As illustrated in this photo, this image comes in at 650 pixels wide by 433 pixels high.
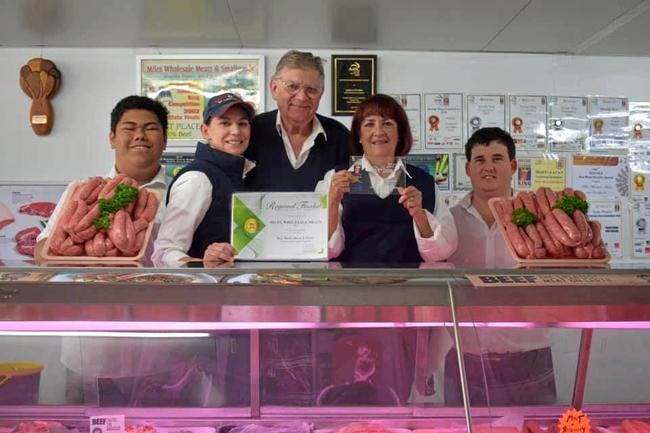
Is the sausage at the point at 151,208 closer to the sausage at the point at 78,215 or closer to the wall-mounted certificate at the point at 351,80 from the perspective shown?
the sausage at the point at 78,215

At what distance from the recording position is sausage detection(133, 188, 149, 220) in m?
1.76

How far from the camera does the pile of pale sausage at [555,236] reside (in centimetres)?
173

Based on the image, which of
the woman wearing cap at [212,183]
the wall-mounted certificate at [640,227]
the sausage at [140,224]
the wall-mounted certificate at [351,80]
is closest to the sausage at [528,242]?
the woman wearing cap at [212,183]

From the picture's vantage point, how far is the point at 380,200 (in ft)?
8.04

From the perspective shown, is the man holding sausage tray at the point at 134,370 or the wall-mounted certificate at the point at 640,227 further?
the wall-mounted certificate at the point at 640,227

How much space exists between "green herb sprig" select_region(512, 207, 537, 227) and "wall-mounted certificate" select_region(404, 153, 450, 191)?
9.14ft

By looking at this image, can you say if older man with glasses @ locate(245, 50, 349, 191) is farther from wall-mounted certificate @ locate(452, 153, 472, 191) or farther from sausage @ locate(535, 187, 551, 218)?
wall-mounted certificate @ locate(452, 153, 472, 191)

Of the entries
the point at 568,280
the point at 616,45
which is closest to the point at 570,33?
the point at 616,45

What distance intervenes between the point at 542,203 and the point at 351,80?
295cm

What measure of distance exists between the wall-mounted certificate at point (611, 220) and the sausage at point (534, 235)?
3.28 metres

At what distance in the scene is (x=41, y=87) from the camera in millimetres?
4504

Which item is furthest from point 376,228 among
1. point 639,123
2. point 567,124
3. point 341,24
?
point 639,123

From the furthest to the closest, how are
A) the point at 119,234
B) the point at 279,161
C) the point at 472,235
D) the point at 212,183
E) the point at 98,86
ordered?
the point at 98,86 < the point at 472,235 < the point at 279,161 < the point at 212,183 < the point at 119,234

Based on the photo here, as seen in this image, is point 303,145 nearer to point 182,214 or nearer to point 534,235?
point 182,214
